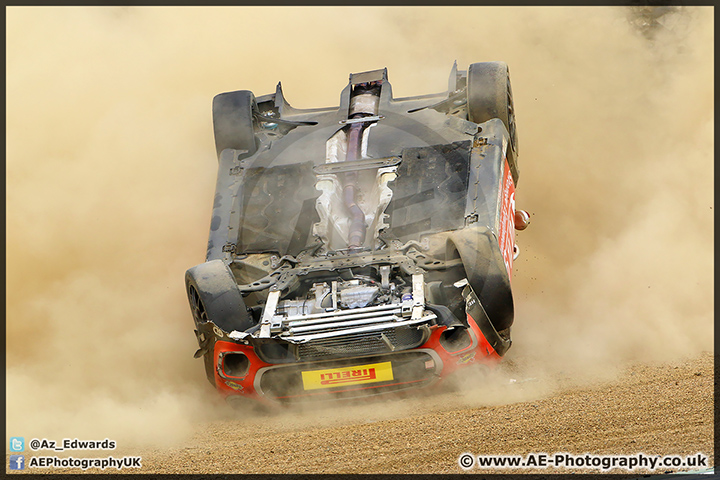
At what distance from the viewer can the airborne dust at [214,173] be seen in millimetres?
9094

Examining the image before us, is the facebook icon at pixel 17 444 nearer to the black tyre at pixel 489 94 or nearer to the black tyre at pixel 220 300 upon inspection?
the black tyre at pixel 220 300

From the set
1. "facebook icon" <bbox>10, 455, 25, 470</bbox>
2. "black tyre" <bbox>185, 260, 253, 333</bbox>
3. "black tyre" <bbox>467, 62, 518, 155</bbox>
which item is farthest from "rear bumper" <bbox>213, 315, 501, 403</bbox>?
"black tyre" <bbox>467, 62, 518, 155</bbox>

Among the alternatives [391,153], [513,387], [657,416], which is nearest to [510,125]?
[391,153]

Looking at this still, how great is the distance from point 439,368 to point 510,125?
3.14 m

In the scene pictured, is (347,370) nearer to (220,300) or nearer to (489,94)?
(220,300)

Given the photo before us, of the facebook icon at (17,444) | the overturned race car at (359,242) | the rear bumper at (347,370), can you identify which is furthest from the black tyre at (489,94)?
the facebook icon at (17,444)

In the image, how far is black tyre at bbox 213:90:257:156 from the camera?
987 cm

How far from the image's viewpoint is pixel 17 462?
7305mm

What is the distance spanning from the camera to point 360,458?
A: 673 centimetres

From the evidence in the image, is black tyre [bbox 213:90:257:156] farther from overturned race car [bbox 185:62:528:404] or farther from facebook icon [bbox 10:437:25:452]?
facebook icon [bbox 10:437:25:452]

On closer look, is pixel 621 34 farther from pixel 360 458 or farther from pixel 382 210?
pixel 360 458

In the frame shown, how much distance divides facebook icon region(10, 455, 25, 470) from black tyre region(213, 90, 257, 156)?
3.76 meters

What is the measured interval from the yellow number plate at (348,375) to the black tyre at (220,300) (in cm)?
73

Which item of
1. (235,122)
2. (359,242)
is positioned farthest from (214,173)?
(359,242)
